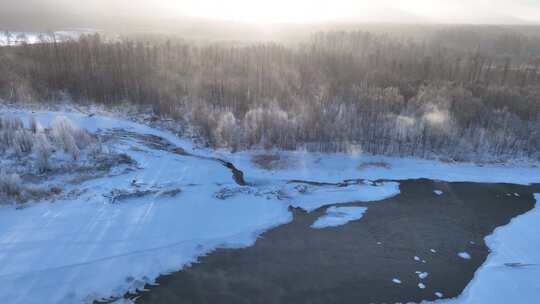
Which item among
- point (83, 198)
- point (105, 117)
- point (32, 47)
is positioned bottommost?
point (83, 198)

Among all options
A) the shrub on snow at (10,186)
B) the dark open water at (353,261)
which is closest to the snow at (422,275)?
the dark open water at (353,261)

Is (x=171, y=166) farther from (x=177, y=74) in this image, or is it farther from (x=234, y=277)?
(x=177, y=74)

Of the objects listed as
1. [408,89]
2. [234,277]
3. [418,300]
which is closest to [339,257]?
[418,300]

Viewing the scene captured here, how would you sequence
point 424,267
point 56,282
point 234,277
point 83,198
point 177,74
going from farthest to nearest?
1. point 177,74
2. point 83,198
3. point 424,267
4. point 234,277
5. point 56,282

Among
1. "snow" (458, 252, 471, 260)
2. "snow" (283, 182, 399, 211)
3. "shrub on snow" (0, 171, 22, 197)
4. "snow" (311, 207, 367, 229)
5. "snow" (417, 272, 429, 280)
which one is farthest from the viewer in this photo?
"snow" (283, 182, 399, 211)

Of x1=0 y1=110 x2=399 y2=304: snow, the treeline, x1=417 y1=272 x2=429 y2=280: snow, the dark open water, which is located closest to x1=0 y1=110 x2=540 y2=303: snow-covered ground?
x1=0 y1=110 x2=399 y2=304: snow

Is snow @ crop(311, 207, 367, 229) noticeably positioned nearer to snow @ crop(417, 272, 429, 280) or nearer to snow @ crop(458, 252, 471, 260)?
snow @ crop(417, 272, 429, 280)

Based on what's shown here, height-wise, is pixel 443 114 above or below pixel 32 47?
below

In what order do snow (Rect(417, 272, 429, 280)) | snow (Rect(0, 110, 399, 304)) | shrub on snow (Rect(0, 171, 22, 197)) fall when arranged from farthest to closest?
shrub on snow (Rect(0, 171, 22, 197)) < snow (Rect(417, 272, 429, 280)) < snow (Rect(0, 110, 399, 304))
